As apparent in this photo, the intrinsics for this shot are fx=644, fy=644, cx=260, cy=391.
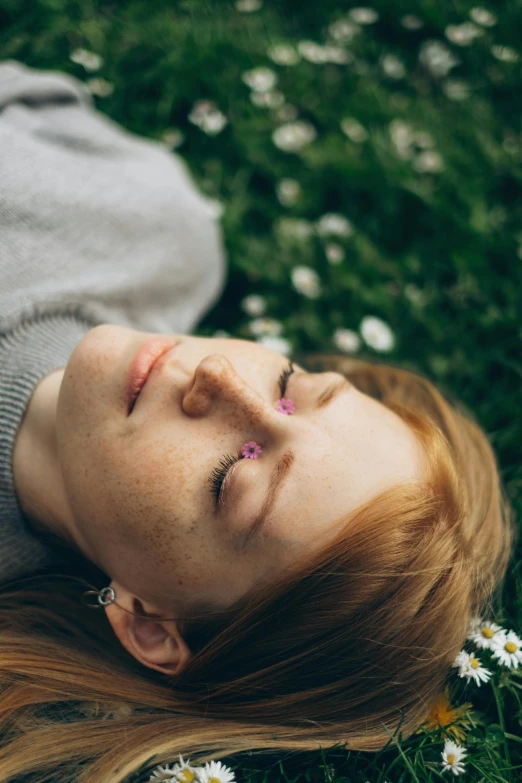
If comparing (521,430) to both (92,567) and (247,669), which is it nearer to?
(247,669)

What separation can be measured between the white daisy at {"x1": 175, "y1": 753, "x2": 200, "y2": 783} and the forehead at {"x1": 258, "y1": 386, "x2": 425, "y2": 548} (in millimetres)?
608

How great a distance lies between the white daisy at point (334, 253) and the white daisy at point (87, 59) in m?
1.37

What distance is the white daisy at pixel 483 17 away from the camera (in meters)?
3.68

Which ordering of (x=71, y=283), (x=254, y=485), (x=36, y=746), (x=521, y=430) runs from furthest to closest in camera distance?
(x=521, y=430)
(x=71, y=283)
(x=36, y=746)
(x=254, y=485)

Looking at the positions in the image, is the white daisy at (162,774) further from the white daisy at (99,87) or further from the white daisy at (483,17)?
the white daisy at (483,17)

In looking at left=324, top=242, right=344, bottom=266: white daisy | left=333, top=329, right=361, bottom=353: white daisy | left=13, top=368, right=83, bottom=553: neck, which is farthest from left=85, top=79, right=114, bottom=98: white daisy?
left=13, top=368, right=83, bottom=553: neck

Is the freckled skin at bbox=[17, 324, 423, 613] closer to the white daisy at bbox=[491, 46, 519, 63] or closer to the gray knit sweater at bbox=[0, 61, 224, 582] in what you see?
the gray knit sweater at bbox=[0, 61, 224, 582]

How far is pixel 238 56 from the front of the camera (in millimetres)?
3232

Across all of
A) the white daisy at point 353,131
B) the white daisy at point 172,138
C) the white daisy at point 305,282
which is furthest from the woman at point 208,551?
the white daisy at point 353,131

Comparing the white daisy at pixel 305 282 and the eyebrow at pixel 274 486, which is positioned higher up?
the eyebrow at pixel 274 486

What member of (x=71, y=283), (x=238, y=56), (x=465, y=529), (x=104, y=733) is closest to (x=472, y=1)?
(x=238, y=56)

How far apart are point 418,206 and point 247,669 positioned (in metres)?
2.32

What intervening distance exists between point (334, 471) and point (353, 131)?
90.3 inches

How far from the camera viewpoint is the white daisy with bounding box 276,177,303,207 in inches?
119
